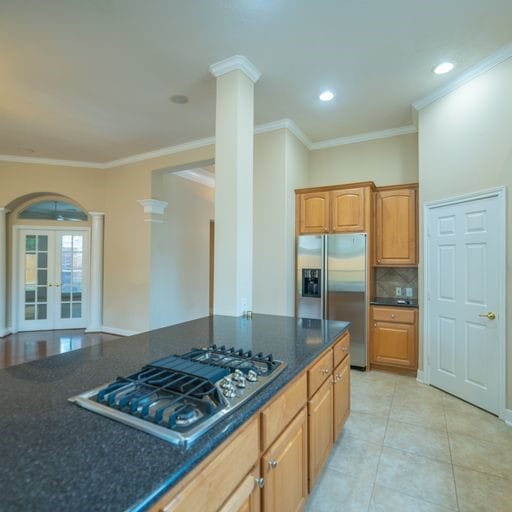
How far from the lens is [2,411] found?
97 centimetres

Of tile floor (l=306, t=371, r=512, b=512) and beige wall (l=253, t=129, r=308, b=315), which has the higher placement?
beige wall (l=253, t=129, r=308, b=315)

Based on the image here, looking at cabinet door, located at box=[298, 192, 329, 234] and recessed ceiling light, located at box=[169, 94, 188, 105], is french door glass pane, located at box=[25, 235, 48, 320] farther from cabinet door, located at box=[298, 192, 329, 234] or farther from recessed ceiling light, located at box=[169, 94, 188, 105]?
cabinet door, located at box=[298, 192, 329, 234]

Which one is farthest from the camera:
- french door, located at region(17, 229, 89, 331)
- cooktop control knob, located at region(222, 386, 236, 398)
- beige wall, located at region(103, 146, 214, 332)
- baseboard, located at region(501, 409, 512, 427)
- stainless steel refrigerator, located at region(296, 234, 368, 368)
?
french door, located at region(17, 229, 89, 331)

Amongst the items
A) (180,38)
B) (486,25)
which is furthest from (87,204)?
(486,25)

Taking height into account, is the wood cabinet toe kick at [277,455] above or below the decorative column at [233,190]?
below

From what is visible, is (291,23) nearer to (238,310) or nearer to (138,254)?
(238,310)

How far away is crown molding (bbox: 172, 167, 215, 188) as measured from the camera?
21.0 feet

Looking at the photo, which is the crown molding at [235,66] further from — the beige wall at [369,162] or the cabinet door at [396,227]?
the cabinet door at [396,227]

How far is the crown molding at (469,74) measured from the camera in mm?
2744

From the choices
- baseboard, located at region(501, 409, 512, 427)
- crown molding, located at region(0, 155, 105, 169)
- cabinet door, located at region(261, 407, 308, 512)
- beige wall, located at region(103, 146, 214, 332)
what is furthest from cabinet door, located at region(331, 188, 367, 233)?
crown molding, located at region(0, 155, 105, 169)

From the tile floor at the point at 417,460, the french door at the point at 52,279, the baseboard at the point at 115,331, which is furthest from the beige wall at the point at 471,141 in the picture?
the french door at the point at 52,279

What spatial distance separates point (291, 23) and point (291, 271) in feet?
8.87

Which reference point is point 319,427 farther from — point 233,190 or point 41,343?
point 41,343

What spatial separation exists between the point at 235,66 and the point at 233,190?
1135 mm
